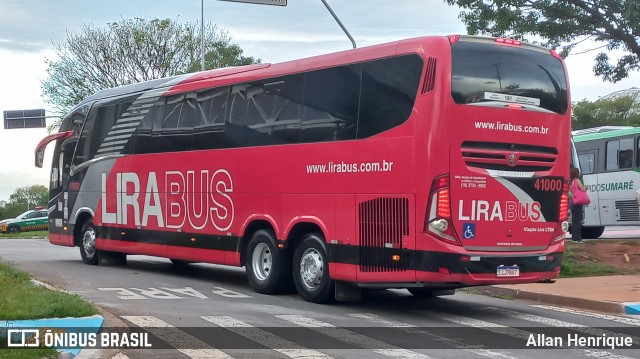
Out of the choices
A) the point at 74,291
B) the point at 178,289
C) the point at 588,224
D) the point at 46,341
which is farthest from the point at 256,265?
the point at 588,224

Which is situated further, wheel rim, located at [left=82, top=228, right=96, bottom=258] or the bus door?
the bus door

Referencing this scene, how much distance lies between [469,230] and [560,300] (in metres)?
2.93

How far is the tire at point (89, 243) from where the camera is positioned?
762 inches

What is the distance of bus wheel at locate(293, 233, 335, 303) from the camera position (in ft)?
41.8

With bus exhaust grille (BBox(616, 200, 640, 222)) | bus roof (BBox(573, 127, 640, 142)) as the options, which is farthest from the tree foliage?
bus exhaust grille (BBox(616, 200, 640, 222))

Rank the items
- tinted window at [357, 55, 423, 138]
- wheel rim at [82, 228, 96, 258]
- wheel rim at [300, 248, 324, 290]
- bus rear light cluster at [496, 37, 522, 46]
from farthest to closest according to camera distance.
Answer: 1. wheel rim at [82, 228, 96, 258]
2. wheel rim at [300, 248, 324, 290]
3. bus rear light cluster at [496, 37, 522, 46]
4. tinted window at [357, 55, 423, 138]

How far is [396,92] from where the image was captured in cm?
1170

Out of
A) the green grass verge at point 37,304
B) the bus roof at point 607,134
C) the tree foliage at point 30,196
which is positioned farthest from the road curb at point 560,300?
the tree foliage at point 30,196

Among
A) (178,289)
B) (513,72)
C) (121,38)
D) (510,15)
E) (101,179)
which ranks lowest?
(178,289)

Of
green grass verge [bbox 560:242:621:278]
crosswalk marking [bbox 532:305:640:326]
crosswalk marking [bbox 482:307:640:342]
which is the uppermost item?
green grass verge [bbox 560:242:621:278]

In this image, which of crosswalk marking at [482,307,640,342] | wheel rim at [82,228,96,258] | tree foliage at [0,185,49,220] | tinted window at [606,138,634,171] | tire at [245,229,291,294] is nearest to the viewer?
crosswalk marking at [482,307,640,342]

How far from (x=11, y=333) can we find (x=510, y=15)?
15.5 m

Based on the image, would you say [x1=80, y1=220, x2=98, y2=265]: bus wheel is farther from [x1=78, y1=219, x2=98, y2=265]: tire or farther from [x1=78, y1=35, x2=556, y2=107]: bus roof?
[x1=78, y1=35, x2=556, y2=107]: bus roof

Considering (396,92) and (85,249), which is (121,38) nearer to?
(85,249)
